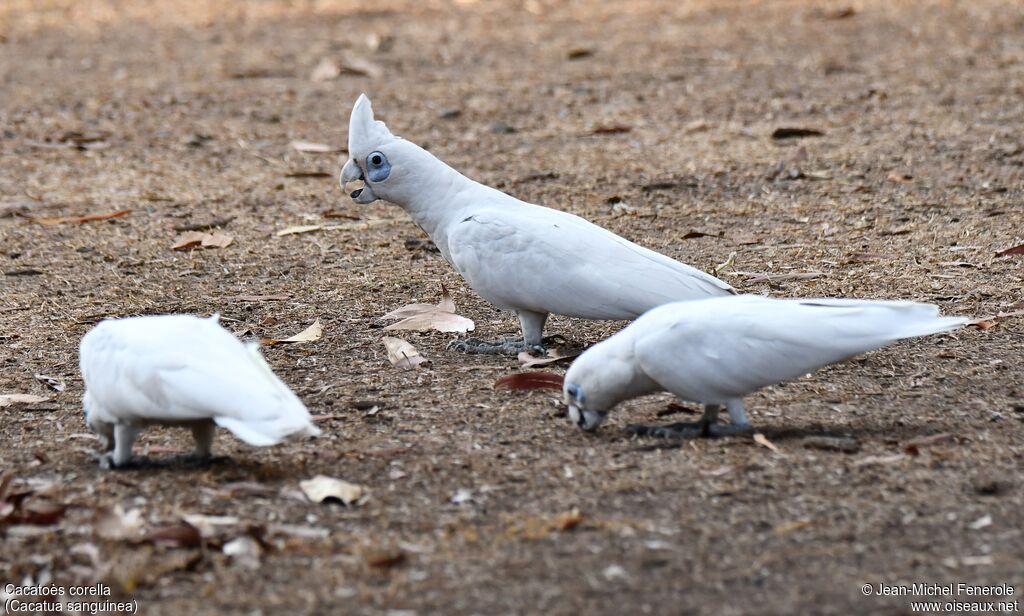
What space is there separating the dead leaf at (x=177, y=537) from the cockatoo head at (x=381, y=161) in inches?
92.3

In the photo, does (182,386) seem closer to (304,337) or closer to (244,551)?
(244,551)

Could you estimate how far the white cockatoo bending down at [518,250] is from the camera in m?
4.61

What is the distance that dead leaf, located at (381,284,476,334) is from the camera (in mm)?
5258

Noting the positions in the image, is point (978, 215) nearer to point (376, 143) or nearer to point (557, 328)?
point (557, 328)

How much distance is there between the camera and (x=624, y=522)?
3240 mm

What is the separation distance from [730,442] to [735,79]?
20.8 feet

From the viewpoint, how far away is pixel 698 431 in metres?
3.90

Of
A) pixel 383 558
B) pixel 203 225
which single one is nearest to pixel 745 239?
pixel 203 225

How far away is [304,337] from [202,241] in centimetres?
175

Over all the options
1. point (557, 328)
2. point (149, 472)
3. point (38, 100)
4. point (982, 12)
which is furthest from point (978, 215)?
point (38, 100)

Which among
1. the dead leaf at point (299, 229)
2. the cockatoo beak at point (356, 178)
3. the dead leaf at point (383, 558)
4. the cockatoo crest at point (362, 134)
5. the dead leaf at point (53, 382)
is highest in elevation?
the cockatoo crest at point (362, 134)

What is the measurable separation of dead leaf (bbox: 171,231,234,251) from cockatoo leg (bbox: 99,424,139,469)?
297cm

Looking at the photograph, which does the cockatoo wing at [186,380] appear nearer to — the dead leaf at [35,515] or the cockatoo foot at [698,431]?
the dead leaf at [35,515]

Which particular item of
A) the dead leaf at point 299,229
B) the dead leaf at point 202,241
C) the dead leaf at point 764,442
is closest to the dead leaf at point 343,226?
the dead leaf at point 299,229
